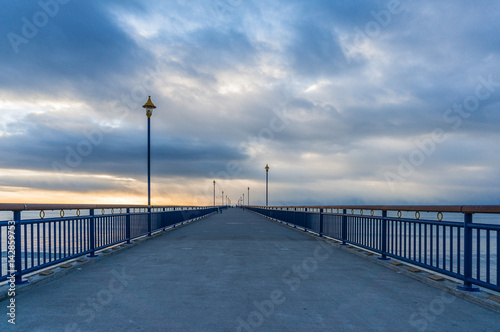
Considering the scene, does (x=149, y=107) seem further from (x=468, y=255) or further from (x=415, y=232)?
(x=468, y=255)

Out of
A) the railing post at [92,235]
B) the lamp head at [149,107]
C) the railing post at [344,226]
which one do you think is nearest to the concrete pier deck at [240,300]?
the railing post at [92,235]

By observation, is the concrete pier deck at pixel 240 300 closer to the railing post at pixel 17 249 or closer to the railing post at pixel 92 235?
the railing post at pixel 17 249

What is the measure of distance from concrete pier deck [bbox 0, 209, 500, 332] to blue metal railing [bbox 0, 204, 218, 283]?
0.58 metres

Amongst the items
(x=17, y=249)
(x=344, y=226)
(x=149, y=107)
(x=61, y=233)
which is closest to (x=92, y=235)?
(x=61, y=233)

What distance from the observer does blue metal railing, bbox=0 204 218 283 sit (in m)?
6.00

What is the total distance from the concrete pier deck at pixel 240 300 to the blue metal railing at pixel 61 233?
0.58 m

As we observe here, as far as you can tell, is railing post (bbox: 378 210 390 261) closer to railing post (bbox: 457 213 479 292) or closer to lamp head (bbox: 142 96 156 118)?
railing post (bbox: 457 213 479 292)

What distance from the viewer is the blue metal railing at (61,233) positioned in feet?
19.7

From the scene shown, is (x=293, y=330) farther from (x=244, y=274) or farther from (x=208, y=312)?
(x=244, y=274)

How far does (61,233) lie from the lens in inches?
297

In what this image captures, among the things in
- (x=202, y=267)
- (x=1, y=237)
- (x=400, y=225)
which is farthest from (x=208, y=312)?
(x=400, y=225)

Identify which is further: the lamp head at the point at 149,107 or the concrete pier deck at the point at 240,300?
→ the lamp head at the point at 149,107

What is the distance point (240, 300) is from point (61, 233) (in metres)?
4.53

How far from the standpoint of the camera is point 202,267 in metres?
7.84
